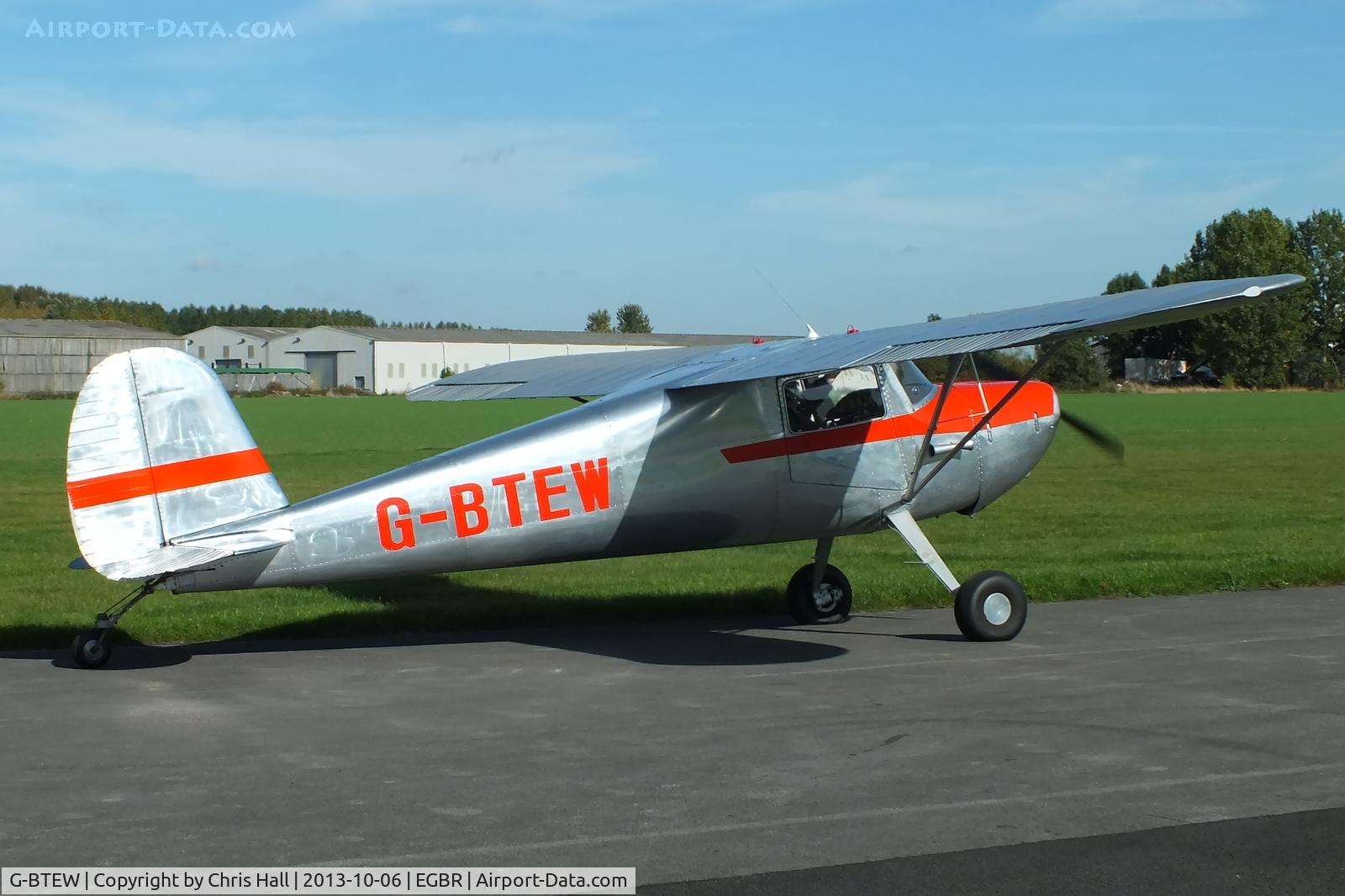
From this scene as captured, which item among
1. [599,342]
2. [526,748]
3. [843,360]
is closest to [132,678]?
[526,748]

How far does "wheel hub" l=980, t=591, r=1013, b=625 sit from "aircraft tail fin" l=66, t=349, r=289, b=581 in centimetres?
492

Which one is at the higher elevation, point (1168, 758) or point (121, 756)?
point (121, 756)

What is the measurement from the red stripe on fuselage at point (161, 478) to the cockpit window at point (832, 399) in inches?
147

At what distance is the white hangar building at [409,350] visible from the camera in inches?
4149

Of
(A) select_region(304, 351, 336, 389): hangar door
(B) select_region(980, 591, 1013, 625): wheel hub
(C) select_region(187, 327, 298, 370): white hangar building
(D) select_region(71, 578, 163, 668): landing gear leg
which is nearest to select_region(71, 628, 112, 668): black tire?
(D) select_region(71, 578, 163, 668): landing gear leg

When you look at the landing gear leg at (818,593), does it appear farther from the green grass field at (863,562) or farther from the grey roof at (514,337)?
the grey roof at (514,337)

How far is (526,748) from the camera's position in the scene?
6805 millimetres

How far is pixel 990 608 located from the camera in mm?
9766

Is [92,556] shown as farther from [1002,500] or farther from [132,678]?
[1002,500]

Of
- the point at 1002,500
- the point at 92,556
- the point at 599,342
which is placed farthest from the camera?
the point at 599,342

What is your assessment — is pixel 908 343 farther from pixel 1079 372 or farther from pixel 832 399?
pixel 1079 372

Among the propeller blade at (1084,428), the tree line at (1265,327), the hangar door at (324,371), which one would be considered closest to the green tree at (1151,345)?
the tree line at (1265,327)

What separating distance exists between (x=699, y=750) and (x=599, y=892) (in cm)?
202

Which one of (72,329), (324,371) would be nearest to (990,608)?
(324,371)
